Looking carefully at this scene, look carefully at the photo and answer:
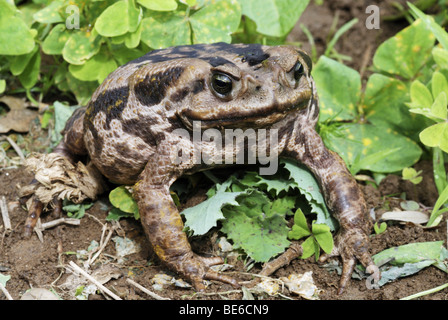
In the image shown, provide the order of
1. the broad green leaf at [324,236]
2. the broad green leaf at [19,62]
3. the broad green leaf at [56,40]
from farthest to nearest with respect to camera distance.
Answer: the broad green leaf at [19,62], the broad green leaf at [56,40], the broad green leaf at [324,236]

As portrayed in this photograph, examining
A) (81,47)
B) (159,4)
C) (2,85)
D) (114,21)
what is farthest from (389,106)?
(2,85)

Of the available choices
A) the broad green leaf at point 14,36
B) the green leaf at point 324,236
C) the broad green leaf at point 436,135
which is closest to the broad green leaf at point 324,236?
the green leaf at point 324,236

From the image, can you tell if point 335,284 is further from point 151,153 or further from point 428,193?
point 151,153

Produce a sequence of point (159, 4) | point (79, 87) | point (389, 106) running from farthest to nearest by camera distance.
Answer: point (79, 87) < point (389, 106) < point (159, 4)

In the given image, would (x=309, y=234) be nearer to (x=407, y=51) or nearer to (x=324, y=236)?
(x=324, y=236)

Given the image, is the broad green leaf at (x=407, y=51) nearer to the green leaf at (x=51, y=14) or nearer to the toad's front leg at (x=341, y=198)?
the toad's front leg at (x=341, y=198)
